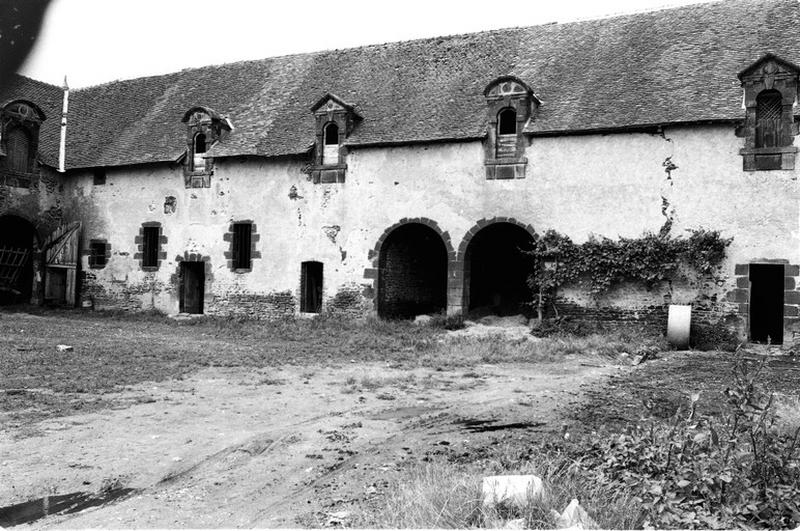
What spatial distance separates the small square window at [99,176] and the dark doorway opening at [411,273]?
11.2 metres

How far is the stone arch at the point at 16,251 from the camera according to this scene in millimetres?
24391

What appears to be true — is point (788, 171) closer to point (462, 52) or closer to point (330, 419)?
point (462, 52)

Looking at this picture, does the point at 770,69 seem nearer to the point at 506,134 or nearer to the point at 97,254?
the point at 506,134

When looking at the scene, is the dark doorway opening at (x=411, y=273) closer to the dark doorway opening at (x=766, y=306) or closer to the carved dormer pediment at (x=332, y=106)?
the carved dormer pediment at (x=332, y=106)

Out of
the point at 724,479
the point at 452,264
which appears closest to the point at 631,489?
the point at 724,479

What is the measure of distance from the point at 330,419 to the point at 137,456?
2.36 m

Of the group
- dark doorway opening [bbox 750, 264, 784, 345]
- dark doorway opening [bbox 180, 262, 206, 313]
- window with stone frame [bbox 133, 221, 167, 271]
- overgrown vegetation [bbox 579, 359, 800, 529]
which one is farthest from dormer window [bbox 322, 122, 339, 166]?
overgrown vegetation [bbox 579, 359, 800, 529]

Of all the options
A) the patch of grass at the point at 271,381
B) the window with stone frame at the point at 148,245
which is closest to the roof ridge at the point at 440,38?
the window with stone frame at the point at 148,245

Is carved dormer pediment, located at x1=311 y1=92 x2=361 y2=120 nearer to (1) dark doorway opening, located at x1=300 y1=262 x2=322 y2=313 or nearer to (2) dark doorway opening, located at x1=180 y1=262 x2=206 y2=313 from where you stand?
(1) dark doorway opening, located at x1=300 y1=262 x2=322 y2=313

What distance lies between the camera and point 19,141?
24.0 m

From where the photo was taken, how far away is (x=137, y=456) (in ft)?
22.0

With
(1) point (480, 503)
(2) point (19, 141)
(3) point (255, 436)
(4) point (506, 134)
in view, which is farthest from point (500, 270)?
(1) point (480, 503)

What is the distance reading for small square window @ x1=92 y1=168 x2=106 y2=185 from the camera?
80.7 feet

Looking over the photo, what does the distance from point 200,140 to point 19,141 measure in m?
6.54
